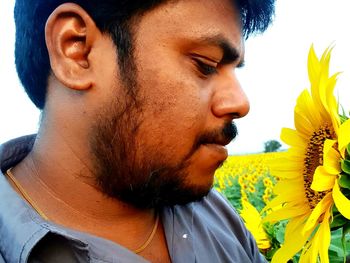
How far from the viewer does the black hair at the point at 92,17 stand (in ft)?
4.61

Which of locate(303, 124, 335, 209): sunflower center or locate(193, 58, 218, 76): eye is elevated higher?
locate(193, 58, 218, 76): eye

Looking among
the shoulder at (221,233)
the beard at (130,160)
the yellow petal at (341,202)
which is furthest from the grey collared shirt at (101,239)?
the yellow petal at (341,202)

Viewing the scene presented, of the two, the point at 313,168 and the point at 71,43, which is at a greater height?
the point at 71,43

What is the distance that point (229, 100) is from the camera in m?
1.38

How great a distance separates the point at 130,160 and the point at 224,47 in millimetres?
399

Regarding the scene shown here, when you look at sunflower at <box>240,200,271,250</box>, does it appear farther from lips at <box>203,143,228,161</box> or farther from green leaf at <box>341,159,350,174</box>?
green leaf at <box>341,159,350,174</box>

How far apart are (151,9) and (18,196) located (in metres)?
0.60

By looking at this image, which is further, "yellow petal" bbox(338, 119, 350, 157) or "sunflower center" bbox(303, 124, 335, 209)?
"sunflower center" bbox(303, 124, 335, 209)

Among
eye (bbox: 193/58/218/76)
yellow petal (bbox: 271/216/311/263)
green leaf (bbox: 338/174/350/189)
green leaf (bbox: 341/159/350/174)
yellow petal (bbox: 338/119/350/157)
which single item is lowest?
yellow petal (bbox: 271/216/311/263)

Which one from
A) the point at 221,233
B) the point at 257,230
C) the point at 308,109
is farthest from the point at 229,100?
the point at 257,230

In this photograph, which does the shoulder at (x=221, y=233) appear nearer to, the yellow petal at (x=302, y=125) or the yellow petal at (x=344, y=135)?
the yellow petal at (x=302, y=125)

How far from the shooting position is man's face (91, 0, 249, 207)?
138 centimetres

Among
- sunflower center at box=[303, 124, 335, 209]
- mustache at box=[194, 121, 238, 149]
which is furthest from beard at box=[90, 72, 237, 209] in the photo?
sunflower center at box=[303, 124, 335, 209]

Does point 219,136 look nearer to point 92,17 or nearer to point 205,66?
point 205,66
